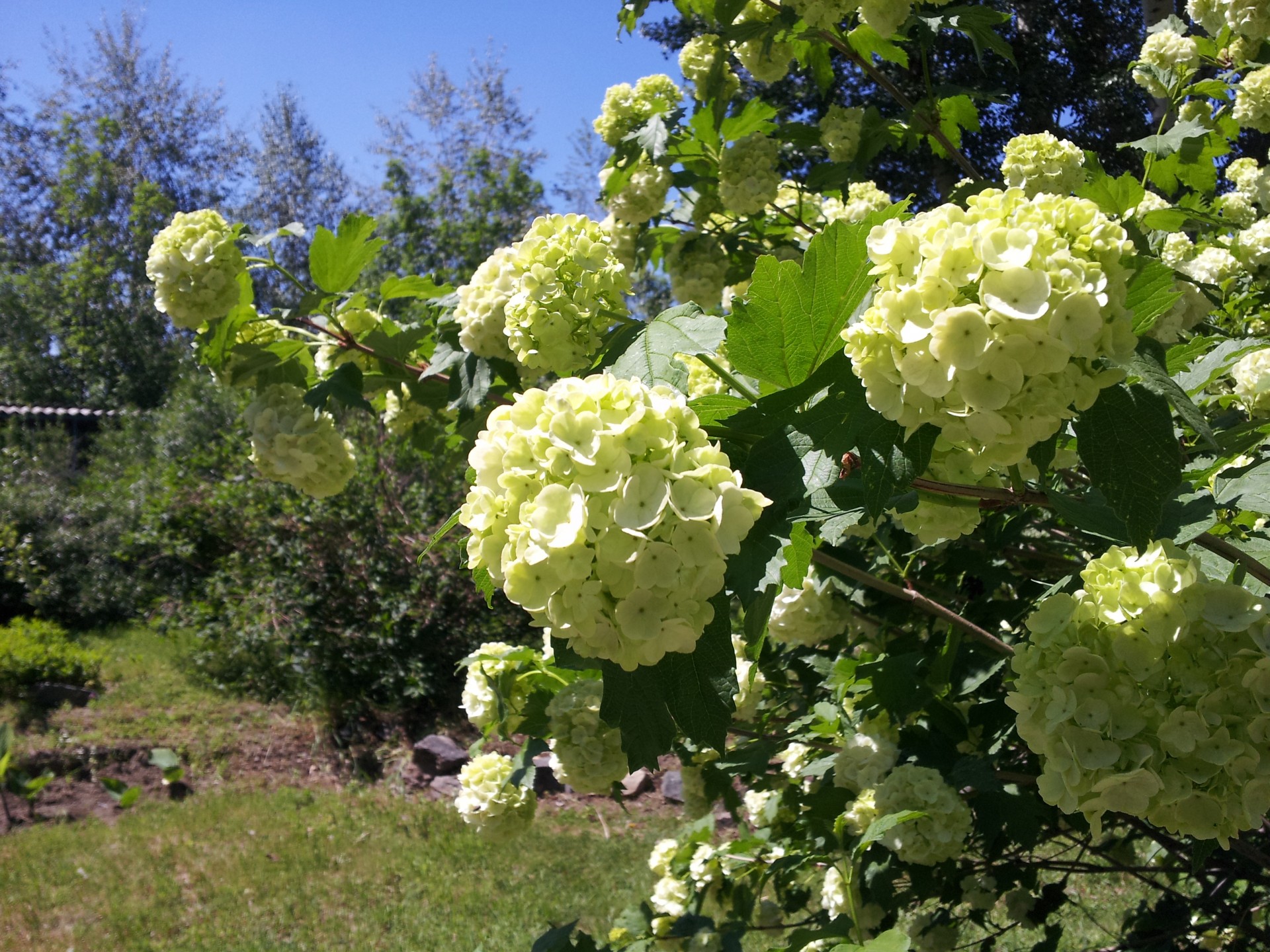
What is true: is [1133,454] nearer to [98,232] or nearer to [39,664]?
[39,664]

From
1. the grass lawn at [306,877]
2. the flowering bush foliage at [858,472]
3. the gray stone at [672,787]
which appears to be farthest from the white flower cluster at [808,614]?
the gray stone at [672,787]

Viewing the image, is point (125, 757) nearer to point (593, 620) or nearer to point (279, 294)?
point (593, 620)

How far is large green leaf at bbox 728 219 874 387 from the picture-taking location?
1184mm

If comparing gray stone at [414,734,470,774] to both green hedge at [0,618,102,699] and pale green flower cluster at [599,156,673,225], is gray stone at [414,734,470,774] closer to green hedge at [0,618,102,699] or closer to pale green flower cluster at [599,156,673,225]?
green hedge at [0,618,102,699]

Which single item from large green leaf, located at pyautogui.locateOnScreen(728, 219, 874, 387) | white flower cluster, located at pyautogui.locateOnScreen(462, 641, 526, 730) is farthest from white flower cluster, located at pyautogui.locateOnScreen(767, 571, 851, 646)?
large green leaf, located at pyautogui.locateOnScreen(728, 219, 874, 387)

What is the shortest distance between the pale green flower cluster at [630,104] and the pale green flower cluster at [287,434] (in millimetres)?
1387

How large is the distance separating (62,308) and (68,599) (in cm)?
1518

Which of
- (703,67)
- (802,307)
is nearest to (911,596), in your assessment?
(802,307)

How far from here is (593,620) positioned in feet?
3.12

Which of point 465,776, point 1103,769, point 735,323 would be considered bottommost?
point 465,776

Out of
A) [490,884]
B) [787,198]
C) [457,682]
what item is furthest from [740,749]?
[457,682]

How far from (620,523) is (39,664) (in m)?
11.0

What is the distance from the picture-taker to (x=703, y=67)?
128 inches

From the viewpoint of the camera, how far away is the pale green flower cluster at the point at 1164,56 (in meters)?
2.97
